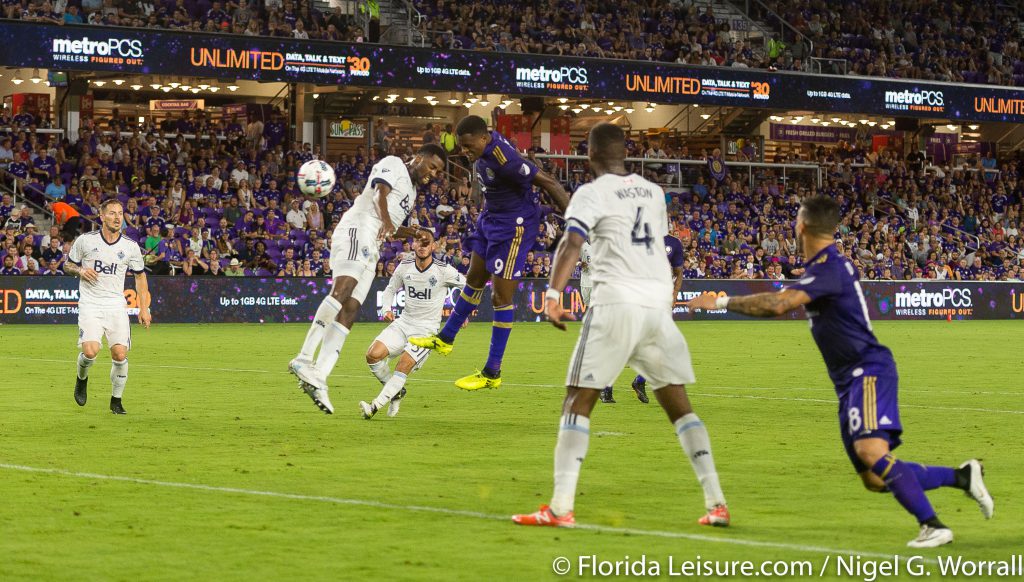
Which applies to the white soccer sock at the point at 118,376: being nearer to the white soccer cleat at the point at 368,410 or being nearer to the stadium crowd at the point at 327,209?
the white soccer cleat at the point at 368,410

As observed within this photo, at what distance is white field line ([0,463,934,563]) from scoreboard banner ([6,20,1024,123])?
2914 centimetres

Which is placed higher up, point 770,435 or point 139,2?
point 139,2

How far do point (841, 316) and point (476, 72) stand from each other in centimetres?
3713

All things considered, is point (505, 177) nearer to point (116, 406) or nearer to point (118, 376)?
point (118, 376)

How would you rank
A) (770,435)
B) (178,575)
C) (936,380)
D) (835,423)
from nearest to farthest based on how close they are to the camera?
(178,575), (770,435), (835,423), (936,380)

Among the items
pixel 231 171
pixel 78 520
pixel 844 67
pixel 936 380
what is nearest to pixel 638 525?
pixel 78 520

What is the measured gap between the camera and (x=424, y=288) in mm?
16156

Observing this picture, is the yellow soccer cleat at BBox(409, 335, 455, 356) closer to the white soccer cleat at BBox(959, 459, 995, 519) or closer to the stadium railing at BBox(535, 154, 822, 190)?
the white soccer cleat at BBox(959, 459, 995, 519)

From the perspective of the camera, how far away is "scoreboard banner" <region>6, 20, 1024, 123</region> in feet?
125

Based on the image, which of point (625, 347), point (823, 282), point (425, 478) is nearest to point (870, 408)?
point (823, 282)

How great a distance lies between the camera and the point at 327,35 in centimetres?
4228

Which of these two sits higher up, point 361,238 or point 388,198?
point 388,198

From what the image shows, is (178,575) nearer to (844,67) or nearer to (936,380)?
(936,380)

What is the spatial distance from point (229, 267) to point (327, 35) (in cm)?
946
